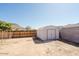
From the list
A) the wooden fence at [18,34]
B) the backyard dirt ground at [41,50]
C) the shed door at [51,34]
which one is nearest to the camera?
the backyard dirt ground at [41,50]

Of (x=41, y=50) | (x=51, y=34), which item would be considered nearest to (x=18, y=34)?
(x=51, y=34)

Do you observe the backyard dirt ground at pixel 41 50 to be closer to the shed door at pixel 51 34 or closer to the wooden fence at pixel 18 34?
the shed door at pixel 51 34

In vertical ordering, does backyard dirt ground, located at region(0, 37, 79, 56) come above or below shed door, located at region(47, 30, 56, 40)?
below

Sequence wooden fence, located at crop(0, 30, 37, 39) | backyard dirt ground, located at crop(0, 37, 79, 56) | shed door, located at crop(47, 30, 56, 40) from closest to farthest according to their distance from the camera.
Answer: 1. backyard dirt ground, located at crop(0, 37, 79, 56)
2. shed door, located at crop(47, 30, 56, 40)
3. wooden fence, located at crop(0, 30, 37, 39)

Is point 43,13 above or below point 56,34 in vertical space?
above

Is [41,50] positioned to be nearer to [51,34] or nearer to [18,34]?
[51,34]

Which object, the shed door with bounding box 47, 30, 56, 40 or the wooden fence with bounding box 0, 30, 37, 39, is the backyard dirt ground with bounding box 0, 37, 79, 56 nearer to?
the shed door with bounding box 47, 30, 56, 40

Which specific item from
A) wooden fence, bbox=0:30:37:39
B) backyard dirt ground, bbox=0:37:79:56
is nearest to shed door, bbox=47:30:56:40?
backyard dirt ground, bbox=0:37:79:56

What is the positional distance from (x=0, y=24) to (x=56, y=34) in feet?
19.2

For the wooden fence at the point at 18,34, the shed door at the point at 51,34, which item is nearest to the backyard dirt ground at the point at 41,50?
the shed door at the point at 51,34

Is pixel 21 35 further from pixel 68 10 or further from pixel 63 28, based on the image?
pixel 68 10

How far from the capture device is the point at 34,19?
23.8 ft

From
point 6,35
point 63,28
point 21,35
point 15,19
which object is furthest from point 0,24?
point 63,28

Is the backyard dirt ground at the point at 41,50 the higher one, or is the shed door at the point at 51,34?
the shed door at the point at 51,34
